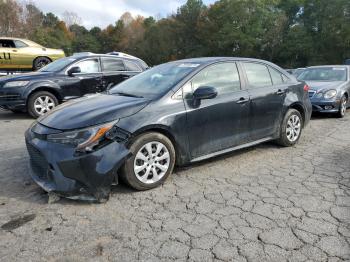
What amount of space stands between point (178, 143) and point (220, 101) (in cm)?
87

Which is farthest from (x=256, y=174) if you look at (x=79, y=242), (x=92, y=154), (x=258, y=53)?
(x=258, y=53)

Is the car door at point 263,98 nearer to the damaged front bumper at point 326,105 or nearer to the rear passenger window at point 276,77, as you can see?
the rear passenger window at point 276,77

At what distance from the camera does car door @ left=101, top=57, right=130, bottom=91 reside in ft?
29.0

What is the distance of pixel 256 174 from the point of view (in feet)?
14.3

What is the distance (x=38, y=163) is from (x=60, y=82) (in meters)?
4.98

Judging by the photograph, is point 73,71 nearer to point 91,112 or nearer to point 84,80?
point 84,80

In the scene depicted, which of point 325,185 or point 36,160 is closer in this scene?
point 36,160

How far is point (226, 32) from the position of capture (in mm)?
48844

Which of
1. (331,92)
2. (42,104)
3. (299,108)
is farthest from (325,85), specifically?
(42,104)

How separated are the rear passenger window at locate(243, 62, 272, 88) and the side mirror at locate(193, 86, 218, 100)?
1009mm

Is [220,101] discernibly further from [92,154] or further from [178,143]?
[92,154]

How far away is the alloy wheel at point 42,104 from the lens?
8.11m

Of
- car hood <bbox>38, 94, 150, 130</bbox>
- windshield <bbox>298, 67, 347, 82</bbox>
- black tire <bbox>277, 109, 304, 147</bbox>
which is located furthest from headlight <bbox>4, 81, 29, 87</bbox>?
windshield <bbox>298, 67, 347, 82</bbox>

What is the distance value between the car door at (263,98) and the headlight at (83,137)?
2.33 meters
